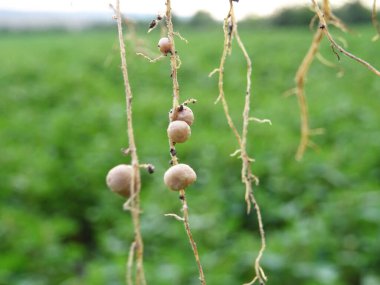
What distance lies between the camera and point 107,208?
332cm

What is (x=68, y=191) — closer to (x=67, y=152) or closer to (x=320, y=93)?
(x=67, y=152)

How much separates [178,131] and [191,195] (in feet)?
8.91

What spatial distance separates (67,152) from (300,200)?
2.01 metres

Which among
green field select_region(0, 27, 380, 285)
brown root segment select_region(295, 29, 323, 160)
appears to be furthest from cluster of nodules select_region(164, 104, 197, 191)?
brown root segment select_region(295, 29, 323, 160)

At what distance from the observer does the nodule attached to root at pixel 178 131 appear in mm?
479

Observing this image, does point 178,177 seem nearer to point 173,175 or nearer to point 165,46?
point 173,175

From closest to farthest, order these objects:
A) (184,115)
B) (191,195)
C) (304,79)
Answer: (184,115)
(304,79)
(191,195)

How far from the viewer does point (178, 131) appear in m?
0.49

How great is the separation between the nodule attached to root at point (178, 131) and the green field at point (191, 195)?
137mm

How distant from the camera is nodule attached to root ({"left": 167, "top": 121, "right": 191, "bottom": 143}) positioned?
48cm

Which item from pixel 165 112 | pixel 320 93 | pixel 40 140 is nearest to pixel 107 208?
pixel 40 140

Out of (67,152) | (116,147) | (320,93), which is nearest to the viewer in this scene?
(116,147)

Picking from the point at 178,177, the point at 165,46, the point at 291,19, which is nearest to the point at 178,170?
the point at 178,177

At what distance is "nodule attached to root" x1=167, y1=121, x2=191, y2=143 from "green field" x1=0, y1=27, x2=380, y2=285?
0.14 m
